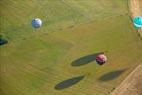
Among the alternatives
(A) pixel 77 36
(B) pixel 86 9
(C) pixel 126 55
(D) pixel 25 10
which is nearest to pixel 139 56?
(C) pixel 126 55

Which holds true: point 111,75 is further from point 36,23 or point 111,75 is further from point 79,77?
point 36,23

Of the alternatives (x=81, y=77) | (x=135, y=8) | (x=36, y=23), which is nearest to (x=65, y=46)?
(x=36, y=23)

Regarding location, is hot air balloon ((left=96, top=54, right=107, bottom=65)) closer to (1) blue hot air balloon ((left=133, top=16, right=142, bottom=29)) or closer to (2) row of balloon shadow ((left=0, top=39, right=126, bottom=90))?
(2) row of balloon shadow ((left=0, top=39, right=126, bottom=90))

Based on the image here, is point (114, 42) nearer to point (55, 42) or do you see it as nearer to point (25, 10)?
point (55, 42)

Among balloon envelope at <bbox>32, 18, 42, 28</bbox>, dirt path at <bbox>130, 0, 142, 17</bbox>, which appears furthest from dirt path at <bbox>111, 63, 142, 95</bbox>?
balloon envelope at <bbox>32, 18, 42, 28</bbox>

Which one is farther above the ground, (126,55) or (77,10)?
(77,10)

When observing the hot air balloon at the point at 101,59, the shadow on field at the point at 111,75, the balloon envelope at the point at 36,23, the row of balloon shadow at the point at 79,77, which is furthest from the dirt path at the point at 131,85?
the balloon envelope at the point at 36,23
